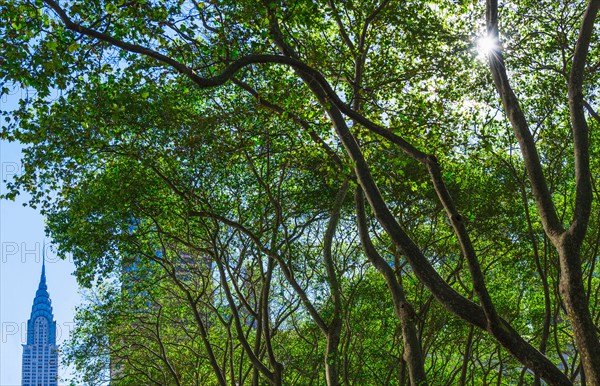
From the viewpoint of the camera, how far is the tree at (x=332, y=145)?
7445 millimetres

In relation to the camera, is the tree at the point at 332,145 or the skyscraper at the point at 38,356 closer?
the tree at the point at 332,145

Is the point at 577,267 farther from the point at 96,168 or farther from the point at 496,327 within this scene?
the point at 96,168

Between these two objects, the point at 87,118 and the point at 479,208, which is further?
the point at 479,208

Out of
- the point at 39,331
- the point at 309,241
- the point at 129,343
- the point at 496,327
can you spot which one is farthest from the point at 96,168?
the point at 39,331

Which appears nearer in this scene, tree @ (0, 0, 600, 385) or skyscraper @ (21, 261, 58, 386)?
tree @ (0, 0, 600, 385)

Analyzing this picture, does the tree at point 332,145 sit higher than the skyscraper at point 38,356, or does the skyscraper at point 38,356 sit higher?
the skyscraper at point 38,356

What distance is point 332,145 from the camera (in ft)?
43.3

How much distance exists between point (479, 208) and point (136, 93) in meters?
8.73

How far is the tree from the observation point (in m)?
7.45

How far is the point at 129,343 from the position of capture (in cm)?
1998

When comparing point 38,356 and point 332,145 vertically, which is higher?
point 38,356

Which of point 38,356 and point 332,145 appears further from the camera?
point 38,356

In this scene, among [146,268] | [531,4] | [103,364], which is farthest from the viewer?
Result: [103,364]

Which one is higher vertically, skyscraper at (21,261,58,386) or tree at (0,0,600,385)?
skyscraper at (21,261,58,386)
